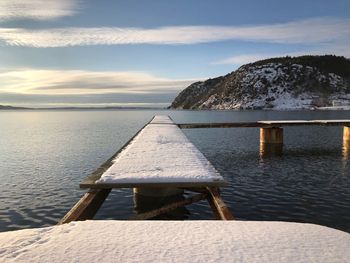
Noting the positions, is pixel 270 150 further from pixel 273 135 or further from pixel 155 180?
pixel 155 180

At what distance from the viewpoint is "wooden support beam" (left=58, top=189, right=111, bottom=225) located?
890 centimetres

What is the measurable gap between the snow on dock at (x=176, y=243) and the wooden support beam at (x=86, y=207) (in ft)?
Answer: 7.21

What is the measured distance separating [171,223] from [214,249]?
1.51 m

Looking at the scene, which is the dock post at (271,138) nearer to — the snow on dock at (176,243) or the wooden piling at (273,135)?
the wooden piling at (273,135)

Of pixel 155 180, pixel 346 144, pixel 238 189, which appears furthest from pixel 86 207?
pixel 346 144

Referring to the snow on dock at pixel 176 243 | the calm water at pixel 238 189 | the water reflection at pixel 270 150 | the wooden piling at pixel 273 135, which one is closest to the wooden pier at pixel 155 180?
the snow on dock at pixel 176 243

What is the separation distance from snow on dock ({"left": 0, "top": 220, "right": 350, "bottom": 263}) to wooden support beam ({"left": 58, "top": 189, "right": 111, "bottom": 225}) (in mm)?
2197

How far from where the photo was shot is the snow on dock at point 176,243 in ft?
17.3

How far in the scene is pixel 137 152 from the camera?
18688mm

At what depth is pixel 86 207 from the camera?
10.1 metres

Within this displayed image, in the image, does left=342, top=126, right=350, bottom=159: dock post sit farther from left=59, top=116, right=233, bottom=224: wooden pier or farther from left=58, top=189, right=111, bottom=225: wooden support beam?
left=58, top=189, right=111, bottom=225: wooden support beam

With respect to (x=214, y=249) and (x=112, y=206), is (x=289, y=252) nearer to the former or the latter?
(x=214, y=249)

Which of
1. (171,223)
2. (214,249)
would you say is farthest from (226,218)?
(214,249)

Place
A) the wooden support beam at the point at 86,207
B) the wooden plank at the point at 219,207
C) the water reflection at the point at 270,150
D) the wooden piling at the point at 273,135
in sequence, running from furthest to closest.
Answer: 1. the wooden piling at the point at 273,135
2. the water reflection at the point at 270,150
3. the wooden plank at the point at 219,207
4. the wooden support beam at the point at 86,207
